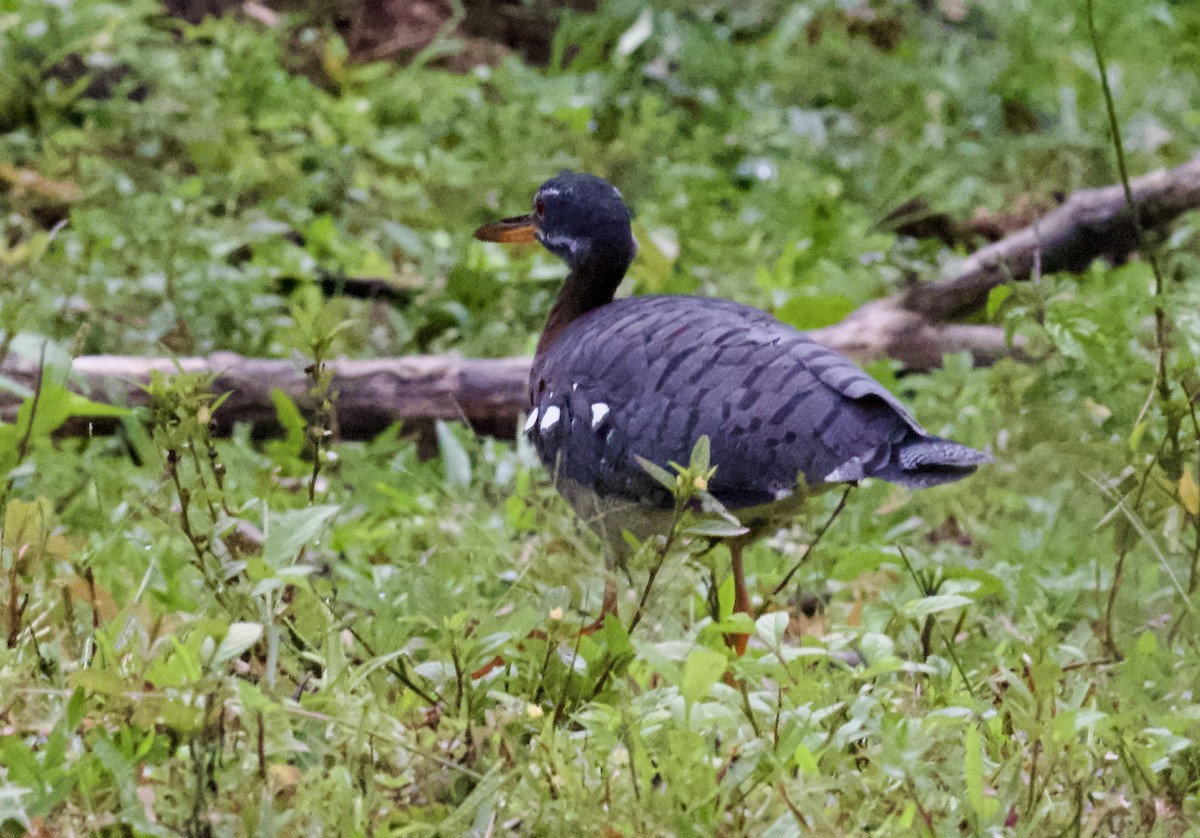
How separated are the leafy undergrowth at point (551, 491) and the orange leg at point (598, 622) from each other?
6cm

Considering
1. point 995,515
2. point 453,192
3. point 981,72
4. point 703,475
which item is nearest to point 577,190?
point 703,475

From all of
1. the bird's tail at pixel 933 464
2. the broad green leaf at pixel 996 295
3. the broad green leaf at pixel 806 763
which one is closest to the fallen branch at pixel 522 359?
the broad green leaf at pixel 996 295

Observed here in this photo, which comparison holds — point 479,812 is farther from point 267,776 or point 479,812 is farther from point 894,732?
point 894,732

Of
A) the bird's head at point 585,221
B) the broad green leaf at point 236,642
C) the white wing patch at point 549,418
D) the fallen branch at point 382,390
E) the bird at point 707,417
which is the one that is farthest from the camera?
the fallen branch at point 382,390

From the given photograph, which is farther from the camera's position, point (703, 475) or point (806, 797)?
point (703, 475)

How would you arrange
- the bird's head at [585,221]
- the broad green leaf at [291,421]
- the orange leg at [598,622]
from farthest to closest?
the broad green leaf at [291,421], the bird's head at [585,221], the orange leg at [598,622]

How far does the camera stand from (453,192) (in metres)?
6.82

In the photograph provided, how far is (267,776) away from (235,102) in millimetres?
5875

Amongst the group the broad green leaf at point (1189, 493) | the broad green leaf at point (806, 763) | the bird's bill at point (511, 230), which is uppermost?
the broad green leaf at point (1189, 493)

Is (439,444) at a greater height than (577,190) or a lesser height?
lesser

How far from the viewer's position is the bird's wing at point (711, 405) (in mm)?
2818

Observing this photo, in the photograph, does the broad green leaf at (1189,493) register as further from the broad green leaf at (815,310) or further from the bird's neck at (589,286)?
the broad green leaf at (815,310)

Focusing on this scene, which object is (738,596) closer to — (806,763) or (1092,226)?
(806,763)

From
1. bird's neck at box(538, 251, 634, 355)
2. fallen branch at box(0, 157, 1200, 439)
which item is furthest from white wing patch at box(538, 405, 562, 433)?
fallen branch at box(0, 157, 1200, 439)
